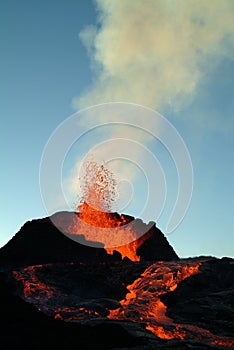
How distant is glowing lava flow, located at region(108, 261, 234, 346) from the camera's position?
498 inches

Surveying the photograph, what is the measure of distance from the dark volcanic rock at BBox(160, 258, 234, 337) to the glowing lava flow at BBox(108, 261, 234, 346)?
1.51 ft

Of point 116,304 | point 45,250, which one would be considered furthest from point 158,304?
point 45,250

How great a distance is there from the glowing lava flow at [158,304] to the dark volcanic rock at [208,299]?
0.46 meters

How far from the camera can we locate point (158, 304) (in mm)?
16531

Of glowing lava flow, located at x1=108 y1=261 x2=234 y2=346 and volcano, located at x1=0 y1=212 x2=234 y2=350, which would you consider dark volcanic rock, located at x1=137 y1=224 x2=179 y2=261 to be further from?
glowing lava flow, located at x1=108 y1=261 x2=234 y2=346

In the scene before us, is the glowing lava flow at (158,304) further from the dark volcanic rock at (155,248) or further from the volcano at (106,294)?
the dark volcanic rock at (155,248)

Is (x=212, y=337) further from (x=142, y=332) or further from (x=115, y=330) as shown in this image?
(x=115, y=330)

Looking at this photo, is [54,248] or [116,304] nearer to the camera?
[116,304]

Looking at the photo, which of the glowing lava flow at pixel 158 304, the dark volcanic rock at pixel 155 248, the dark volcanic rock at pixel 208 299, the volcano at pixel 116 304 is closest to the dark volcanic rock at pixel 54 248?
the dark volcanic rock at pixel 155 248

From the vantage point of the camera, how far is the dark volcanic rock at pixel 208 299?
14.5m

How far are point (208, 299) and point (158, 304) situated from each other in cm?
244

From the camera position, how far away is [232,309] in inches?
602

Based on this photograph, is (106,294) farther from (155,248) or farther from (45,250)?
(155,248)

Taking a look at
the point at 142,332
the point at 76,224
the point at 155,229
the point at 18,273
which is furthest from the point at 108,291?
the point at 155,229
